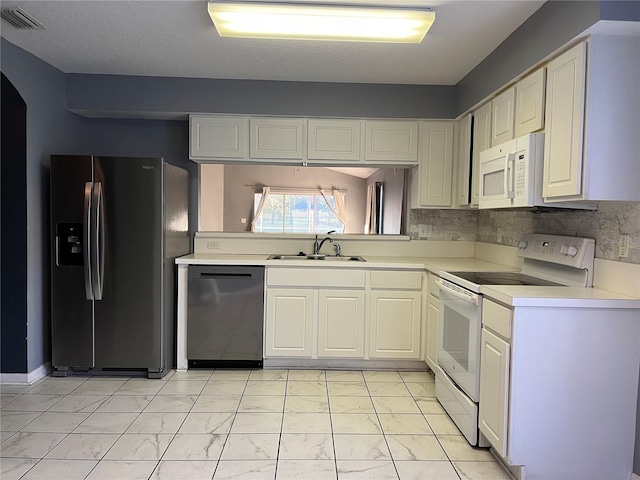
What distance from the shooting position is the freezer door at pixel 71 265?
10.1ft

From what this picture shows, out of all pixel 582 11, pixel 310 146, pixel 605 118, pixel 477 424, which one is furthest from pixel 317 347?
pixel 582 11

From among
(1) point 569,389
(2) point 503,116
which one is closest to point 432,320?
(1) point 569,389

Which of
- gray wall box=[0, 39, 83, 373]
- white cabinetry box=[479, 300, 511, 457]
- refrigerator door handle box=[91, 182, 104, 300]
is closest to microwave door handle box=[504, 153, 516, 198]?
white cabinetry box=[479, 300, 511, 457]

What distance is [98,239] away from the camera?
122 inches

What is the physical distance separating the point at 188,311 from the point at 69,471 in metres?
1.46

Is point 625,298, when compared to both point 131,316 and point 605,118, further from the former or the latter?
point 131,316

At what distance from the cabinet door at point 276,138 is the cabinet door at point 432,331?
166cm

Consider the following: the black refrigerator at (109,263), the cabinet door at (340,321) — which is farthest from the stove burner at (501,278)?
the black refrigerator at (109,263)

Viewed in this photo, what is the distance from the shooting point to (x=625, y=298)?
1.93 meters

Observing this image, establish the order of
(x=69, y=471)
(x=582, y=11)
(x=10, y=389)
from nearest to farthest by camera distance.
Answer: (x=582, y=11) < (x=69, y=471) < (x=10, y=389)

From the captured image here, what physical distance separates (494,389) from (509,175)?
118cm

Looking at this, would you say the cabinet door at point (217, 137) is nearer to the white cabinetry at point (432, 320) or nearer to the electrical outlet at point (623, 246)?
the white cabinetry at point (432, 320)

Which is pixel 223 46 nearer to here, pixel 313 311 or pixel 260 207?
pixel 260 207

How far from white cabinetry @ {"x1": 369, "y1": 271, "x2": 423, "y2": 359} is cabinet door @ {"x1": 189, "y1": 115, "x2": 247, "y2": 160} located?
1.60 meters
